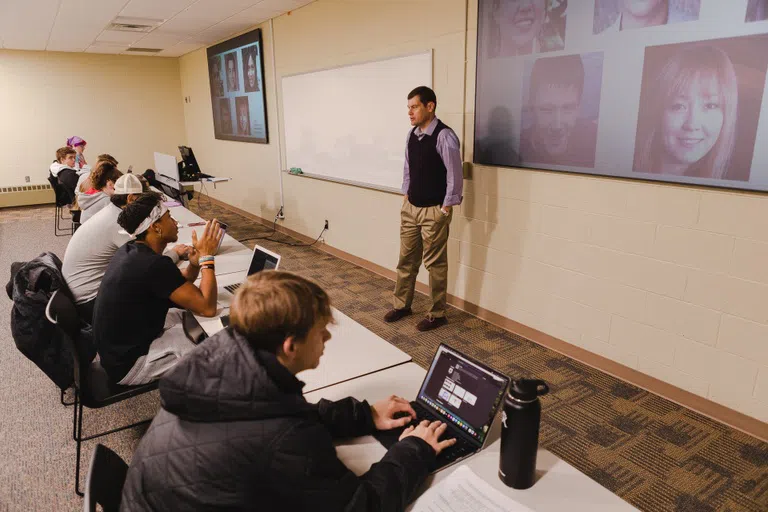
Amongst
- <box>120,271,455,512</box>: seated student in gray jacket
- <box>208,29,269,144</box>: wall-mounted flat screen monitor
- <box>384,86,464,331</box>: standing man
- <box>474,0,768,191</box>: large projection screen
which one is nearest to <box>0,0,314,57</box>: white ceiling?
<box>208,29,269,144</box>: wall-mounted flat screen monitor

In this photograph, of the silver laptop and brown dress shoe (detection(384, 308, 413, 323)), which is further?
brown dress shoe (detection(384, 308, 413, 323))

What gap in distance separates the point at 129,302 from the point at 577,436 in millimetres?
2028

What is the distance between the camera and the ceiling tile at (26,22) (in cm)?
500

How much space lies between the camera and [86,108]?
8.78m

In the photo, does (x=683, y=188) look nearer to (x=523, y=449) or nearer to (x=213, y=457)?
(x=523, y=449)

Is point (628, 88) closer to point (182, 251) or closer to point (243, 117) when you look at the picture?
point (182, 251)

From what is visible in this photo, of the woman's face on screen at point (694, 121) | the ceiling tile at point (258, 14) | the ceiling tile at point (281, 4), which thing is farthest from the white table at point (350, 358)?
the ceiling tile at point (258, 14)

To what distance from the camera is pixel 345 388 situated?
4.99ft

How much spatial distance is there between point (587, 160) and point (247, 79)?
5205 millimetres

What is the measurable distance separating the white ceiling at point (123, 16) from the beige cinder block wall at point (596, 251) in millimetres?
1469

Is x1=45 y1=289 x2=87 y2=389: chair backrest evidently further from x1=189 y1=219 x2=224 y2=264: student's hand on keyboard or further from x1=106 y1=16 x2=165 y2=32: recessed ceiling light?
x1=106 y1=16 x2=165 y2=32: recessed ceiling light

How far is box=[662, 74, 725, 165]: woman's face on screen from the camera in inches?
89.4

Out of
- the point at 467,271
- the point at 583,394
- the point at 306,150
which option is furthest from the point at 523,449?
the point at 306,150

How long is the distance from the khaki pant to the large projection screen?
543 mm
